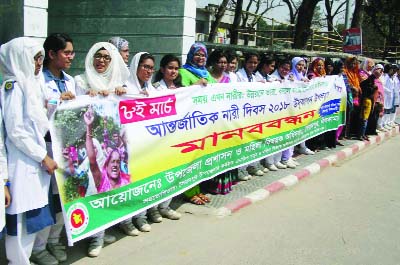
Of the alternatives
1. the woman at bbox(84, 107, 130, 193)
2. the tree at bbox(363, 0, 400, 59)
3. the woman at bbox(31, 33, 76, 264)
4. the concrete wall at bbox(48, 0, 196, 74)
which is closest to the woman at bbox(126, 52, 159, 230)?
the woman at bbox(84, 107, 130, 193)

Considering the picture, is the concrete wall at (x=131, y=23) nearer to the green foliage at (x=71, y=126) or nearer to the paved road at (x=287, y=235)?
the paved road at (x=287, y=235)

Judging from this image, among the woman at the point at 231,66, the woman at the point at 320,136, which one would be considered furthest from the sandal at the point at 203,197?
the woman at the point at 320,136

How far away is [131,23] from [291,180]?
4192 mm

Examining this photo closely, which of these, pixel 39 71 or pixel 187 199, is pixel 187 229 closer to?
pixel 187 199

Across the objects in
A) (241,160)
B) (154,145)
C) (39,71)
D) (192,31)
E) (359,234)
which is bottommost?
(359,234)

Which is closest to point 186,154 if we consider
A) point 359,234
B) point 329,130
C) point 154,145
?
point 154,145

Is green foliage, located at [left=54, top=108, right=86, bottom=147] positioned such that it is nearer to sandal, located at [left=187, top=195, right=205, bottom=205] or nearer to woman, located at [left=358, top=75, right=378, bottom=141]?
sandal, located at [left=187, top=195, right=205, bottom=205]

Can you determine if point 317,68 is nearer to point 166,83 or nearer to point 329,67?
point 329,67

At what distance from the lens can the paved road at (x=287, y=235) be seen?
158 inches

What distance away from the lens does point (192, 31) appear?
8.30 meters

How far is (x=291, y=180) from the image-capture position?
6582 mm

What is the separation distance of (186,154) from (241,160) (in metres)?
1.30

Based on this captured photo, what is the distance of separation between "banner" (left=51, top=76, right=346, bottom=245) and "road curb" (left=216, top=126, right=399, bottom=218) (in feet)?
1.41

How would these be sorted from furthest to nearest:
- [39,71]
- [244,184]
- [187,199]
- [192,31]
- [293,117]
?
[192,31] → [293,117] → [244,184] → [187,199] → [39,71]
